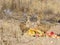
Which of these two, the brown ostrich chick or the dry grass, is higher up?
the dry grass

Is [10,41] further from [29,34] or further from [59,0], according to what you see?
[59,0]

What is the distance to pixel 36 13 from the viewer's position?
845cm

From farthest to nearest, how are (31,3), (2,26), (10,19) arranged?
(31,3)
(10,19)
(2,26)

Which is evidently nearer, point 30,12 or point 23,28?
point 23,28

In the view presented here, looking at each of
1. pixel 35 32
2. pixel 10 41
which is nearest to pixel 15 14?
pixel 35 32

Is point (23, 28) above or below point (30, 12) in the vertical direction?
below

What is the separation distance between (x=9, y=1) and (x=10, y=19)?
3.89 feet

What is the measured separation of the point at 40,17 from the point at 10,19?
1013mm

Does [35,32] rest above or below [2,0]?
below

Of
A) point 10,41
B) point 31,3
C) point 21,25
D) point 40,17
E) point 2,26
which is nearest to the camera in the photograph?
point 10,41

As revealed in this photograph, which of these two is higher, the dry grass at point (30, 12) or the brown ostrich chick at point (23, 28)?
the dry grass at point (30, 12)

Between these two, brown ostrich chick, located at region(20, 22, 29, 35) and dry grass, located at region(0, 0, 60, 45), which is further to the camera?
dry grass, located at region(0, 0, 60, 45)

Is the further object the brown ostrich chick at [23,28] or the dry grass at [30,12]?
the dry grass at [30,12]

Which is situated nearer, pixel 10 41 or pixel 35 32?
pixel 10 41
